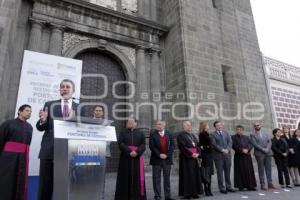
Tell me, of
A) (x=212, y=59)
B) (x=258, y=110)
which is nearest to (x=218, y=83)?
(x=212, y=59)

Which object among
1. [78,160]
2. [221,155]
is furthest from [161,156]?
[78,160]

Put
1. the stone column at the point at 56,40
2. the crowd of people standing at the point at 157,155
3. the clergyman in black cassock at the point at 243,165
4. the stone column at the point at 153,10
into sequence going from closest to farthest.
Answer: the crowd of people standing at the point at 157,155
the clergyman in black cassock at the point at 243,165
the stone column at the point at 56,40
the stone column at the point at 153,10

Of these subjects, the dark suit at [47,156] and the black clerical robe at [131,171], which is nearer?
the dark suit at [47,156]

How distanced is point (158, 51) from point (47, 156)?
291 inches

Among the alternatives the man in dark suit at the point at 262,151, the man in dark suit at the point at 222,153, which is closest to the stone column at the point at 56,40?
the man in dark suit at the point at 222,153

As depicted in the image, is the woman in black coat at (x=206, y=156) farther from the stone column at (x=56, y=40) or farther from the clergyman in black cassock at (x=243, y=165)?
the stone column at (x=56, y=40)

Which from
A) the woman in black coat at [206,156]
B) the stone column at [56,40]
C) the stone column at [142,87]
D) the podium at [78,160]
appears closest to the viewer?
the podium at [78,160]

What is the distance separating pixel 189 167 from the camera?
209 inches

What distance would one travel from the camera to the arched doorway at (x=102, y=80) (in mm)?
8555


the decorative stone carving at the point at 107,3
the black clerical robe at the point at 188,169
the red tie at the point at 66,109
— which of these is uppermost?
the decorative stone carving at the point at 107,3

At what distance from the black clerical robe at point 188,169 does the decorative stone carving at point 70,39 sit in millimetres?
5116

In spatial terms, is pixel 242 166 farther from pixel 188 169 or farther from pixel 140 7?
pixel 140 7

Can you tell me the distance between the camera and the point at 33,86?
→ 580 cm

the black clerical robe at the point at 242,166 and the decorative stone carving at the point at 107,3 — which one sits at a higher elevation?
the decorative stone carving at the point at 107,3
